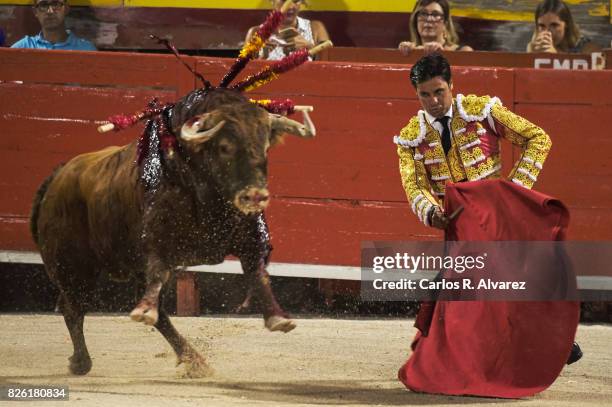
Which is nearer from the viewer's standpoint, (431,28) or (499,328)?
(499,328)

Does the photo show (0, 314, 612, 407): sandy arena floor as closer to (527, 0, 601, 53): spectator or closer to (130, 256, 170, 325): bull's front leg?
(130, 256, 170, 325): bull's front leg

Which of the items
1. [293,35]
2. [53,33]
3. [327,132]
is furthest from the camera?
[53,33]

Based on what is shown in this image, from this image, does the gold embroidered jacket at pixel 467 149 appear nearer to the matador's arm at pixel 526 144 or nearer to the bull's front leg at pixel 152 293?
the matador's arm at pixel 526 144

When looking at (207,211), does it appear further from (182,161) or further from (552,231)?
(552,231)

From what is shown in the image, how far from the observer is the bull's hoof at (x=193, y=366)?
217 inches

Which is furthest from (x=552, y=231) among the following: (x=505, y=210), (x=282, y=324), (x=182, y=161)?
(x=182, y=161)

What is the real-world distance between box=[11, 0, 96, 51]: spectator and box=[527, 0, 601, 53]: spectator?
2.35 metres

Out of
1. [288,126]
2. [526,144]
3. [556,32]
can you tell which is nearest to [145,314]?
[288,126]

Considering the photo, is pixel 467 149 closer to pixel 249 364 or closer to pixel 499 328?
pixel 499 328

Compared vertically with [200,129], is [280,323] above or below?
below

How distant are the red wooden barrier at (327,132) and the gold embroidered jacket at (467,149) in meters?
1.98

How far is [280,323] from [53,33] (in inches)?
125

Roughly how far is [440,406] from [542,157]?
983mm

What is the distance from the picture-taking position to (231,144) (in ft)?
16.2
